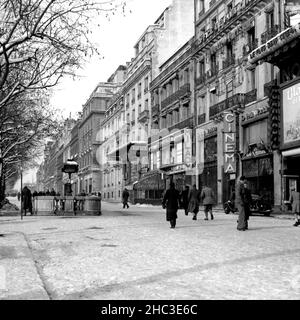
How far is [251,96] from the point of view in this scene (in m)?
31.4

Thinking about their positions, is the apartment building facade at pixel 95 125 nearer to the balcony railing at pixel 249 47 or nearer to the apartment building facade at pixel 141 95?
the apartment building facade at pixel 141 95

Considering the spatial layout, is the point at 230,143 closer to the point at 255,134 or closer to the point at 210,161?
the point at 255,134

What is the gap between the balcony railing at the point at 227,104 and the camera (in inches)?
1281

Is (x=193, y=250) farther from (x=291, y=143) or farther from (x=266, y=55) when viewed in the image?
(x=266, y=55)

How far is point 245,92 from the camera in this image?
32344 millimetres

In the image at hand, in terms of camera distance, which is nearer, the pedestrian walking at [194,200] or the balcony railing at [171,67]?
the pedestrian walking at [194,200]

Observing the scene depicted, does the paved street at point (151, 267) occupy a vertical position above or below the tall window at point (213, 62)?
below

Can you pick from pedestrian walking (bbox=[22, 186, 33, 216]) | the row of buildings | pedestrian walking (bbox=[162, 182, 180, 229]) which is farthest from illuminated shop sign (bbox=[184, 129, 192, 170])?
pedestrian walking (bbox=[162, 182, 180, 229])

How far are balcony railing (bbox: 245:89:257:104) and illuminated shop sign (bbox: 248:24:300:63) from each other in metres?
2.53

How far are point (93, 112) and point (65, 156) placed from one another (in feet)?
170

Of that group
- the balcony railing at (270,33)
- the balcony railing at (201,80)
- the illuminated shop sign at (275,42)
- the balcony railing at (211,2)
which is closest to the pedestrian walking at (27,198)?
the illuminated shop sign at (275,42)

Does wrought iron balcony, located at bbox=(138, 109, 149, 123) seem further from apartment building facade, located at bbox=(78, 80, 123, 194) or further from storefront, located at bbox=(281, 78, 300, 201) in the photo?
storefront, located at bbox=(281, 78, 300, 201)

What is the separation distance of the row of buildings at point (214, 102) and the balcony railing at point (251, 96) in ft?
0.21

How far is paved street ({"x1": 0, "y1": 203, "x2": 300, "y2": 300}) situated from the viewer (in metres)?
6.14
